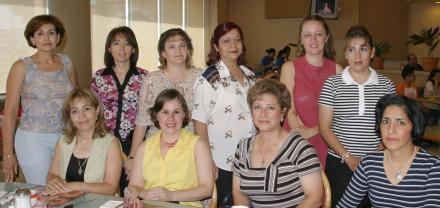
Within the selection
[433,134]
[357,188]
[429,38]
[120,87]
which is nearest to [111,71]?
[120,87]

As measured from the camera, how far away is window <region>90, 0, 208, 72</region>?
923 centimetres

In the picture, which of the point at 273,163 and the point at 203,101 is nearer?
the point at 273,163

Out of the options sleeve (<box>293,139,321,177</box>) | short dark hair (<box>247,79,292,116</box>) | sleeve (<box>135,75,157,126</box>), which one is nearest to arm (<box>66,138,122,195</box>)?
sleeve (<box>135,75,157,126</box>)

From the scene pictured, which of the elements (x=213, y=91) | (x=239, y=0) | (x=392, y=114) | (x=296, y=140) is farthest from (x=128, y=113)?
(x=239, y=0)

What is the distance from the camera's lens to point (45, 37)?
3.00m

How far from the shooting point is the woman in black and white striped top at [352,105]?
A: 2.56 metres


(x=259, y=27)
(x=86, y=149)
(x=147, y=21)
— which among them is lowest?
(x=86, y=149)

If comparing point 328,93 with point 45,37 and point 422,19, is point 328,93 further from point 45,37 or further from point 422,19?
point 422,19

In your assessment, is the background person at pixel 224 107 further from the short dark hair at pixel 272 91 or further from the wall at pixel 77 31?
the wall at pixel 77 31

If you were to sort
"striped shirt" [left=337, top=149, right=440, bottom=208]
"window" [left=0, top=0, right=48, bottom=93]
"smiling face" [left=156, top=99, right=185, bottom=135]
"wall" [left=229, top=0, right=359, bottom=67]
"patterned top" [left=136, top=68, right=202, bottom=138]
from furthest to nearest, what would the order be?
"wall" [left=229, top=0, right=359, bottom=67], "window" [left=0, top=0, right=48, bottom=93], "patterned top" [left=136, top=68, right=202, bottom=138], "smiling face" [left=156, top=99, right=185, bottom=135], "striped shirt" [left=337, top=149, right=440, bottom=208]

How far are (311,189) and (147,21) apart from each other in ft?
30.6

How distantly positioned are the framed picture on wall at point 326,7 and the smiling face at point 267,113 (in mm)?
11199

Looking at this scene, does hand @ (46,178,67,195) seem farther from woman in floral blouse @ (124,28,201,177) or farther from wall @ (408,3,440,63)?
wall @ (408,3,440,63)

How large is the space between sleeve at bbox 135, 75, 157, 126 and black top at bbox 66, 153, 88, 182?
49cm
